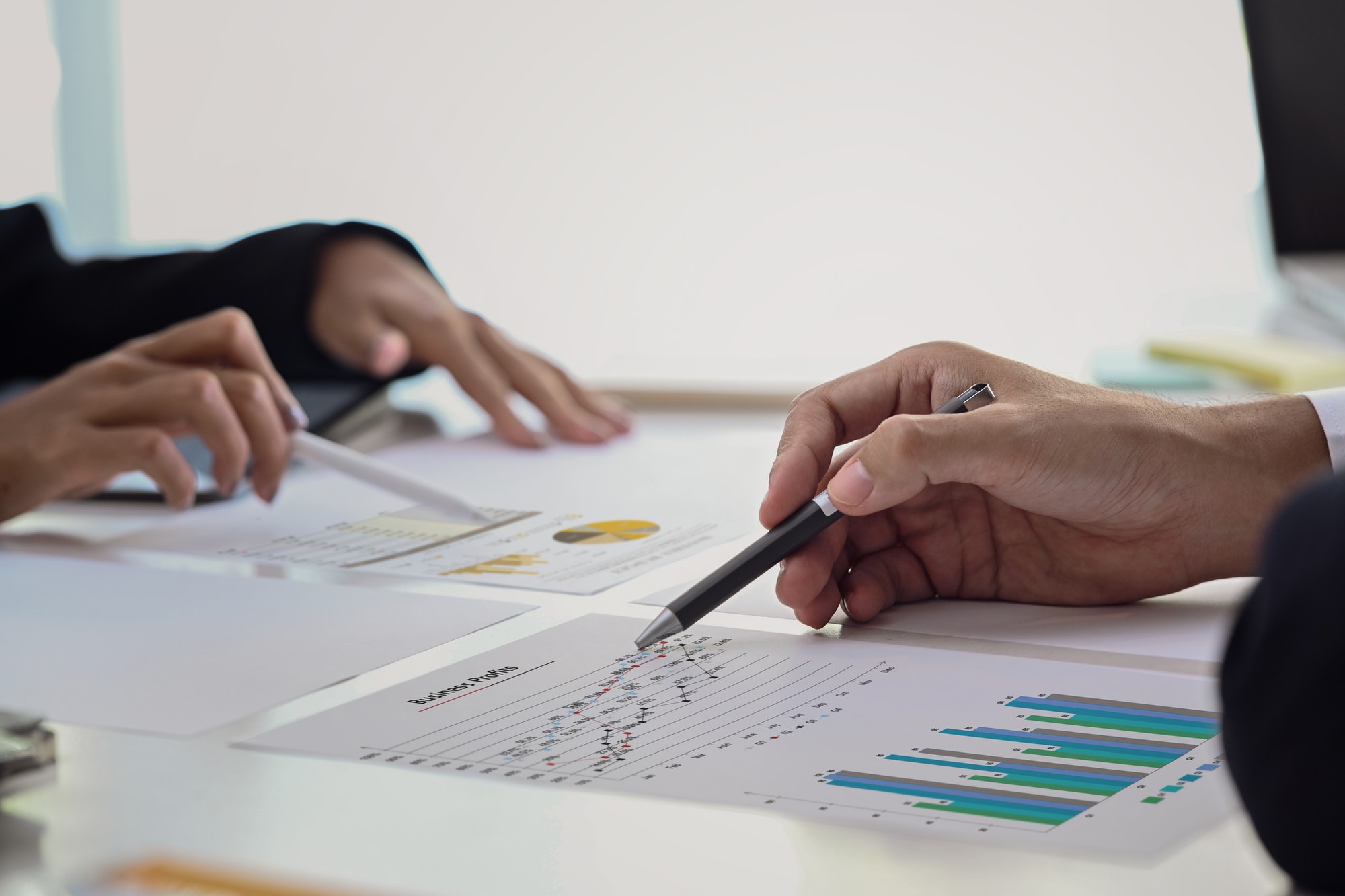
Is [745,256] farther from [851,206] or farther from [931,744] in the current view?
[931,744]

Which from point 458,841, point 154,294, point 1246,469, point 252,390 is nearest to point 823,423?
point 1246,469

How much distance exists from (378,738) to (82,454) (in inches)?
21.1

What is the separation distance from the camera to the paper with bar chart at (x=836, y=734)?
1.52 ft

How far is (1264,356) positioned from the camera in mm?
1330

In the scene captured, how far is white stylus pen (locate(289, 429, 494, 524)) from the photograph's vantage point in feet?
3.25

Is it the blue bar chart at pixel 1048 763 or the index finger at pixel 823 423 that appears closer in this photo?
the blue bar chart at pixel 1048 763

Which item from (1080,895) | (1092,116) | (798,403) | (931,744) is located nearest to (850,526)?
(798,403)

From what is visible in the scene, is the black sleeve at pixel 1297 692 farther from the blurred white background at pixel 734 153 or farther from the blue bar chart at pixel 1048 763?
the blurred white background at pixel 734 153

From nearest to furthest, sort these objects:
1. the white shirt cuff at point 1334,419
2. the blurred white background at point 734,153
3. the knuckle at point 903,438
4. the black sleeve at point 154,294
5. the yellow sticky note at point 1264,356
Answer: the knuckle at point 903,438 → the white shirt cuff at point 1334,419 → the yellow sticky note at point 1264,356 → the black sleeve at point 154,294 → the blurred white background at point 734,153

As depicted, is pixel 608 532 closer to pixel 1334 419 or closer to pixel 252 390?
pixel 252 390

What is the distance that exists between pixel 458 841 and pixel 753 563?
0.85ft

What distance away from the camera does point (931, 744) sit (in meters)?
0.52

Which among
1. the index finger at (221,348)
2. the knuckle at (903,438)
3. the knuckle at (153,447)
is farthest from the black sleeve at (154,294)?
the knuckle at (903,438)

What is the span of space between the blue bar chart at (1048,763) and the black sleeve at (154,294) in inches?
40.3
